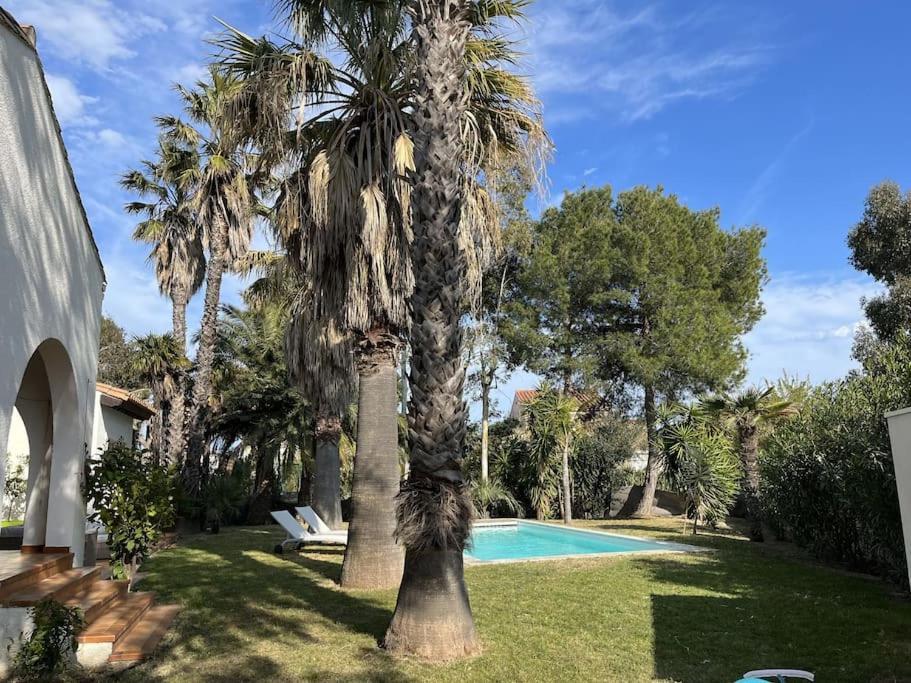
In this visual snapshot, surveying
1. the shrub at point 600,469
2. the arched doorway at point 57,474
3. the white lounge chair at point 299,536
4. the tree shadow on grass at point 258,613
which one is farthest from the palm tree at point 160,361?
the shrub at point 600,469

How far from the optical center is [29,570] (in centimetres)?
651

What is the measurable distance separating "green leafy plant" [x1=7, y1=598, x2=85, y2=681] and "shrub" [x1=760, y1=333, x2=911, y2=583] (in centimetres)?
957

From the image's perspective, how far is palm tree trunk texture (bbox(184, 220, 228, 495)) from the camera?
63.5 ft

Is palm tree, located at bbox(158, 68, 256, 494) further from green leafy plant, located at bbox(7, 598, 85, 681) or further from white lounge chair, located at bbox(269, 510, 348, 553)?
green leafy plant, located at bbox(7, 598, 85, 681)

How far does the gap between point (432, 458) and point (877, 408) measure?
286 inches

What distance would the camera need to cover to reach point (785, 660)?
20.9 feet

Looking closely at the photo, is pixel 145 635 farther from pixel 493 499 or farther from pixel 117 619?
pixel 493 499

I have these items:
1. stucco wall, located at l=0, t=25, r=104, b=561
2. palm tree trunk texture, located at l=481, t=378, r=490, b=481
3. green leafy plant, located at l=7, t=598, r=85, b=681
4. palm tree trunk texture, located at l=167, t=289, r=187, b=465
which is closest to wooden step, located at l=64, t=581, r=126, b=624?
green leafy plant, located at l=7, t=598, r=85, b=681

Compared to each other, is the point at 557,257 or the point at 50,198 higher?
the point at 557,257

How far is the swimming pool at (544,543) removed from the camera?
15.2 meters

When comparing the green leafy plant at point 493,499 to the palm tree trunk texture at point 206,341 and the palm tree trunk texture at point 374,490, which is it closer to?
the palm tree trunk texture at point 206,341

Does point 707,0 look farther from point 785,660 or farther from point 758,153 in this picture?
point 785,660

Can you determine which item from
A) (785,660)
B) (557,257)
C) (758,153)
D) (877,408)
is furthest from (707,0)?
(557,257)

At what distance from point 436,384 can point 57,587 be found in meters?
4.35
